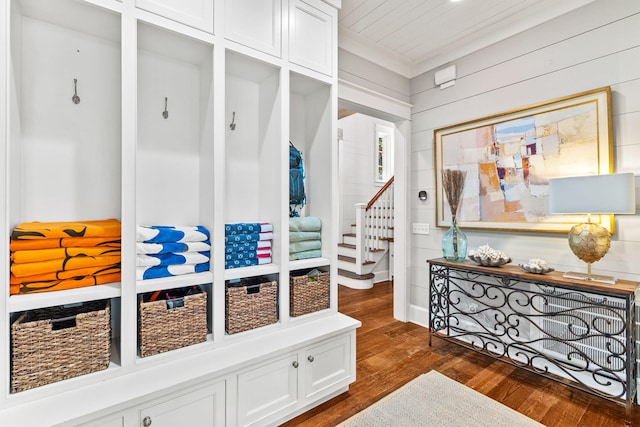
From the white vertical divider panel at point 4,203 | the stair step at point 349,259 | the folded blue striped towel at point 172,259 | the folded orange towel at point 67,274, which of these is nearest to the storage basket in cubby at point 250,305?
the folded blue striped towel at point 172,259

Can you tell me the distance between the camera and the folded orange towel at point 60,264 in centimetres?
126

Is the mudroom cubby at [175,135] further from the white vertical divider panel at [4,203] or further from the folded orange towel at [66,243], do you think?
the white vertical divider panel at [4,203]

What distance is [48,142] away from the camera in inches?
58.6

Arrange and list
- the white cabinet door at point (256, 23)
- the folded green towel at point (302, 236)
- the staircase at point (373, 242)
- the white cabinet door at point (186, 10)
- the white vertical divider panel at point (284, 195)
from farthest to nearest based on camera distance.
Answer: the staircase at point (373, 242)
the folded green towel at point (302, 236)
the white vertical divider panel at point (284, 195)
the white cabinet door at point (256, 23)
the white cabinet door at point (186, 10)

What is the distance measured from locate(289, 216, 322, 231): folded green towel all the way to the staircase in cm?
291

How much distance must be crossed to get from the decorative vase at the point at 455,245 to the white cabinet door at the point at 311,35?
173 cm

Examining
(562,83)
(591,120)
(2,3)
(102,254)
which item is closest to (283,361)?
(102,254)

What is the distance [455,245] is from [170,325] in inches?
91.1

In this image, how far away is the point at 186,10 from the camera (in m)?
1.56

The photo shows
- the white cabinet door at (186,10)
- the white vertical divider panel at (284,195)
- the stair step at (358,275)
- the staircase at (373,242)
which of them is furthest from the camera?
the staircase at (373,242)

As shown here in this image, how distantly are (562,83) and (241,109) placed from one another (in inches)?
95.0

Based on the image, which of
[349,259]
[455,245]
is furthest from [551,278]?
[349,259]

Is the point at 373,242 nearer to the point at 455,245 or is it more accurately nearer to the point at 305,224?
the point at 455,245

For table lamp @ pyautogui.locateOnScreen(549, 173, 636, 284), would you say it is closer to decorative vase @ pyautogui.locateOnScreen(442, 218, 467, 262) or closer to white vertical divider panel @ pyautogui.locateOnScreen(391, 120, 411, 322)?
decorative vase @ pyautogui.locateOnScreen(442, 218, 467, 262)
